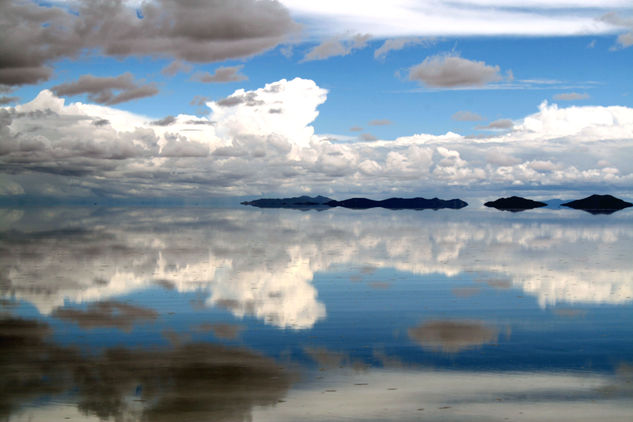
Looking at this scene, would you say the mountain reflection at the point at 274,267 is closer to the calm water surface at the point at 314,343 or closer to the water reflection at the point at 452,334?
Answer: the calm water surface at the point at 314,343

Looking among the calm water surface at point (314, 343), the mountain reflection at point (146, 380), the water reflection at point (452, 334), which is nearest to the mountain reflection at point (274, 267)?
the calm water surface at point (314, 343)

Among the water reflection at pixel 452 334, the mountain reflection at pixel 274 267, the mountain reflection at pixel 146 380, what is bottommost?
the mountain reflection at pixel 146 380

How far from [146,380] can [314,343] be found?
6.21 metres

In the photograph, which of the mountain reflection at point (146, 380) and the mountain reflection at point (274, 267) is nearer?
the mountain reflection at point (146, 380)

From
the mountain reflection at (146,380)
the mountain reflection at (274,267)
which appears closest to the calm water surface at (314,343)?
the mountain reflection at (146,380)

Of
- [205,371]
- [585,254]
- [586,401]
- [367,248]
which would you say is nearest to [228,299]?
[205,371]

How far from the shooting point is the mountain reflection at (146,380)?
1469cm

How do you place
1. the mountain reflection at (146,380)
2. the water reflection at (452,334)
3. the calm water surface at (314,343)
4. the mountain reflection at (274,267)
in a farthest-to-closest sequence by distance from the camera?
the mountain reflection at (274,267) → the water reflection at (452,334) → the calm water surface at (314,343) → the mountain reflection at (146,380)

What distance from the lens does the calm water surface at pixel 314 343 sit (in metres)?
15.0

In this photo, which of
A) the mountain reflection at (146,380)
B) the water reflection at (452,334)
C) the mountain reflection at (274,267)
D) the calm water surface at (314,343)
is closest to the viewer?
the mountain reflection at (146,380)

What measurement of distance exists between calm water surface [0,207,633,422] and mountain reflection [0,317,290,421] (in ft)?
0.20

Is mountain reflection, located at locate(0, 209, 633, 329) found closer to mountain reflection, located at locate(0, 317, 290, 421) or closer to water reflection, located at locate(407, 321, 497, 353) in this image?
water reflection, located at locate(407, 321, 497, 353)

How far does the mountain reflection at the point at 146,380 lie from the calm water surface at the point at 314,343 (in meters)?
0.06

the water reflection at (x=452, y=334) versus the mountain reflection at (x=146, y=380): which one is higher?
the water reflection at (x=452, y=334)
